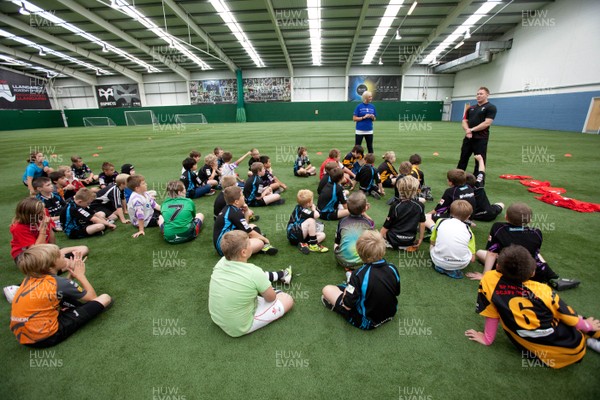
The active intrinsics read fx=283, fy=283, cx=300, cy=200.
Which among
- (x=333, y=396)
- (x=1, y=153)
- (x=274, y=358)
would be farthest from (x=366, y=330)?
(x=1, y=153)

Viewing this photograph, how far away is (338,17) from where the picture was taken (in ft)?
81.8

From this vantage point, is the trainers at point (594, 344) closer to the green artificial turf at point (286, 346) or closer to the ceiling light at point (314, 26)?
the green artificial turf at point (286, 346)

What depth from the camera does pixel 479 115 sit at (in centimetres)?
655

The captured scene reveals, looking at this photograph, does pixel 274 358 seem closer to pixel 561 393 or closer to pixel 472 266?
pixel 561 393

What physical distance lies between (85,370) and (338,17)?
29.0 metres

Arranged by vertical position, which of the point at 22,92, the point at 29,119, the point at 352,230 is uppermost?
the point at 22,92

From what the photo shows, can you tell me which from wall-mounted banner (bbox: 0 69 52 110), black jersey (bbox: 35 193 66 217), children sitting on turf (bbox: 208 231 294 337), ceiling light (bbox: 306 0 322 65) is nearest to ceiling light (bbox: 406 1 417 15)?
ceiling light (bbox: 306 0 322 65)

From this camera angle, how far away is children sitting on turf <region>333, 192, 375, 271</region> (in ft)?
12.2

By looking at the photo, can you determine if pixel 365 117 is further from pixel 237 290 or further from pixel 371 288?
pixel 237 290

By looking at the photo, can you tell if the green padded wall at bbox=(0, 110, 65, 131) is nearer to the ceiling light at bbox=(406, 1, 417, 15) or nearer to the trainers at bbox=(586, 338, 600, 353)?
the ceiling light at bbox=(406, 1, 417, 15)

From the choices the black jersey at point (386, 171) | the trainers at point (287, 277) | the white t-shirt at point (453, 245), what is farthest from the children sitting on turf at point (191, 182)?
the white t-shirt at point (453, 245)

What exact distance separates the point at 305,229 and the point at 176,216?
2.14 metres

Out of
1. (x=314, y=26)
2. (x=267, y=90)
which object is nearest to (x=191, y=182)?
(x=314, y=26)

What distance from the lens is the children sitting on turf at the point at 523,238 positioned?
317 cm
